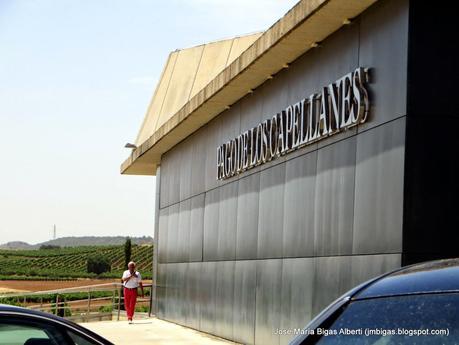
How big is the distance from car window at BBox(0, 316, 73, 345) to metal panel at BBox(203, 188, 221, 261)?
13.3 meters

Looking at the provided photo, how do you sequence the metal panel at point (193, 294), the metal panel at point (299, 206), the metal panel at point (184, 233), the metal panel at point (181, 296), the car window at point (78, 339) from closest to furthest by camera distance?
the car window at point (78, 339), the metal panel at point (299, 206), the metal panel at point (193, 294), the metal panel at point (181, 296), the metal panel at point (184, 233)

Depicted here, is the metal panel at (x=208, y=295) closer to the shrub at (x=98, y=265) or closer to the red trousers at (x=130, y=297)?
the red trousers at (x=130, y=297)

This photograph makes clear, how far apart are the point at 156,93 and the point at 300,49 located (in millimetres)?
17226

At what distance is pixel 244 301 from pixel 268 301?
1.53 meters

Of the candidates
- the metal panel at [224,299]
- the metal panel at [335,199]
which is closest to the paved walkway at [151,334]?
the metal panel at [224,299]

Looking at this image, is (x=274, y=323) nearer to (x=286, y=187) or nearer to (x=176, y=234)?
(x=286, y=187)

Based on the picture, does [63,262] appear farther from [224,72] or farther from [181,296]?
[224,72]

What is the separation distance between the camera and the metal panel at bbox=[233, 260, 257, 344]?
15.4 metres

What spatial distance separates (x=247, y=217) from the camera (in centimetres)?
1606

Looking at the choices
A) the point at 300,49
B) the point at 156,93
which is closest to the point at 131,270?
the point at 156,93

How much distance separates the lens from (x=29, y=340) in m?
4.79

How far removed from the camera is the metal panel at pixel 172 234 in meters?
22.7

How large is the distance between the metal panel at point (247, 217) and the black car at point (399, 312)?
Result: 12.1 metres

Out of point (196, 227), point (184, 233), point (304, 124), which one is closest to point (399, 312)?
point (304, 124)
